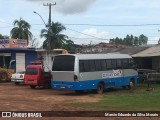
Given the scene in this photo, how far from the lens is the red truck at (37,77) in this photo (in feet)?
94.9

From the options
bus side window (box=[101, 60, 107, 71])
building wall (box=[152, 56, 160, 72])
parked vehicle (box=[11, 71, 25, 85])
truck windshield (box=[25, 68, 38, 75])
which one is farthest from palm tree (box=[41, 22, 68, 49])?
bus side window (box=[101, 60, 107, 71])

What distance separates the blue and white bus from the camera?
23672 mm

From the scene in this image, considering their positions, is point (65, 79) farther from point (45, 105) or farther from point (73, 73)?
point (45, 105)

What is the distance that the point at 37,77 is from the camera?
94.7 ft

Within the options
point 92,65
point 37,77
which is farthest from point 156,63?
point 92,65

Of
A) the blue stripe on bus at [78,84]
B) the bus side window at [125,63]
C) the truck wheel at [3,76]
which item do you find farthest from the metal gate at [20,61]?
the blue stripe on bus at [78,84]

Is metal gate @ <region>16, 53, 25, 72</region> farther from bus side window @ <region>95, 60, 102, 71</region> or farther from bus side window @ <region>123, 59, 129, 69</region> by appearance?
bus side window @ <region>95, 60, 102, 71</region>

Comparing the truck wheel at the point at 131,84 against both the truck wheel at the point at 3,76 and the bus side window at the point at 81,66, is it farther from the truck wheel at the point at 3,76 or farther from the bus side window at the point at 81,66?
the truck wheel at the point at 3,76

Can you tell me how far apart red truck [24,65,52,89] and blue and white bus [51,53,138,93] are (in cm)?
448

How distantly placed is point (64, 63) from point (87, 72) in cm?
156

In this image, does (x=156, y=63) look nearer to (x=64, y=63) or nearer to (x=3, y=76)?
(x=3, y=76)

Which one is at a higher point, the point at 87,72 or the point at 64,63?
the point at 64,63

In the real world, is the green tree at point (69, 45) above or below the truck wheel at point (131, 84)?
above

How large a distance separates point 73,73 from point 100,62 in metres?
3.02
